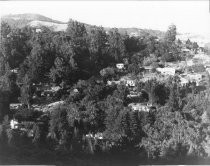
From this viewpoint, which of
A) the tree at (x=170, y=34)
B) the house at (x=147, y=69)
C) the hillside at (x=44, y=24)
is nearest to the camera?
the house at (x=147, y=69)

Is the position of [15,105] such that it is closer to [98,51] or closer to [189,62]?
[98,51]

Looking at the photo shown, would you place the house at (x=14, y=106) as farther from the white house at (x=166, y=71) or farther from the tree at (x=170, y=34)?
the tree at (x=170, y=34)

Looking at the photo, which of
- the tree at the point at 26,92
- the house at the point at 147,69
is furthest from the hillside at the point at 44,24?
the tree at the point at 26,92

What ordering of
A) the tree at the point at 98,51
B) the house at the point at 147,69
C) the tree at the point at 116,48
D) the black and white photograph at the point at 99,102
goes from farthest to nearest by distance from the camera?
the tree at the point at 116,48, the house at the point at 147,69, the tree at the point at 98,51, the black and white photograph at the point at 99,102

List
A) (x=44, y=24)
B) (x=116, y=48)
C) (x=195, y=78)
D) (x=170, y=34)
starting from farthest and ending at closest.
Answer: (x=44, y=24) < (x=170, y=34) < (x=116, y=48) < (x=195, y=78)

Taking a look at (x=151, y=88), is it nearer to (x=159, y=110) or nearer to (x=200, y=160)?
(x=159, y=110)

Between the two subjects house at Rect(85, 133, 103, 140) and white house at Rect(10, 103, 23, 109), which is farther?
white house at Rect(10, 103, 23, 109)

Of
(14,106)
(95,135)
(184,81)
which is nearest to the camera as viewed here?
(95,135)

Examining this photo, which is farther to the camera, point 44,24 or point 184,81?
point 44,24

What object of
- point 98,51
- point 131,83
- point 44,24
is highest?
point 44,24

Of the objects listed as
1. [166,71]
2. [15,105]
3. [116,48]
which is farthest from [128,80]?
[15,105]

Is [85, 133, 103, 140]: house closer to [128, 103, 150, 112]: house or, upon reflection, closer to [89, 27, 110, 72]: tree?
[128, 103, 150, 112]: house

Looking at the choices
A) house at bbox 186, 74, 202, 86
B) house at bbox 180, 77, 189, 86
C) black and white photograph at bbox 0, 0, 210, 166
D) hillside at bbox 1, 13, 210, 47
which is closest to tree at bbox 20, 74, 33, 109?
black and white photograph at bbox 0, 0, 210, 166
